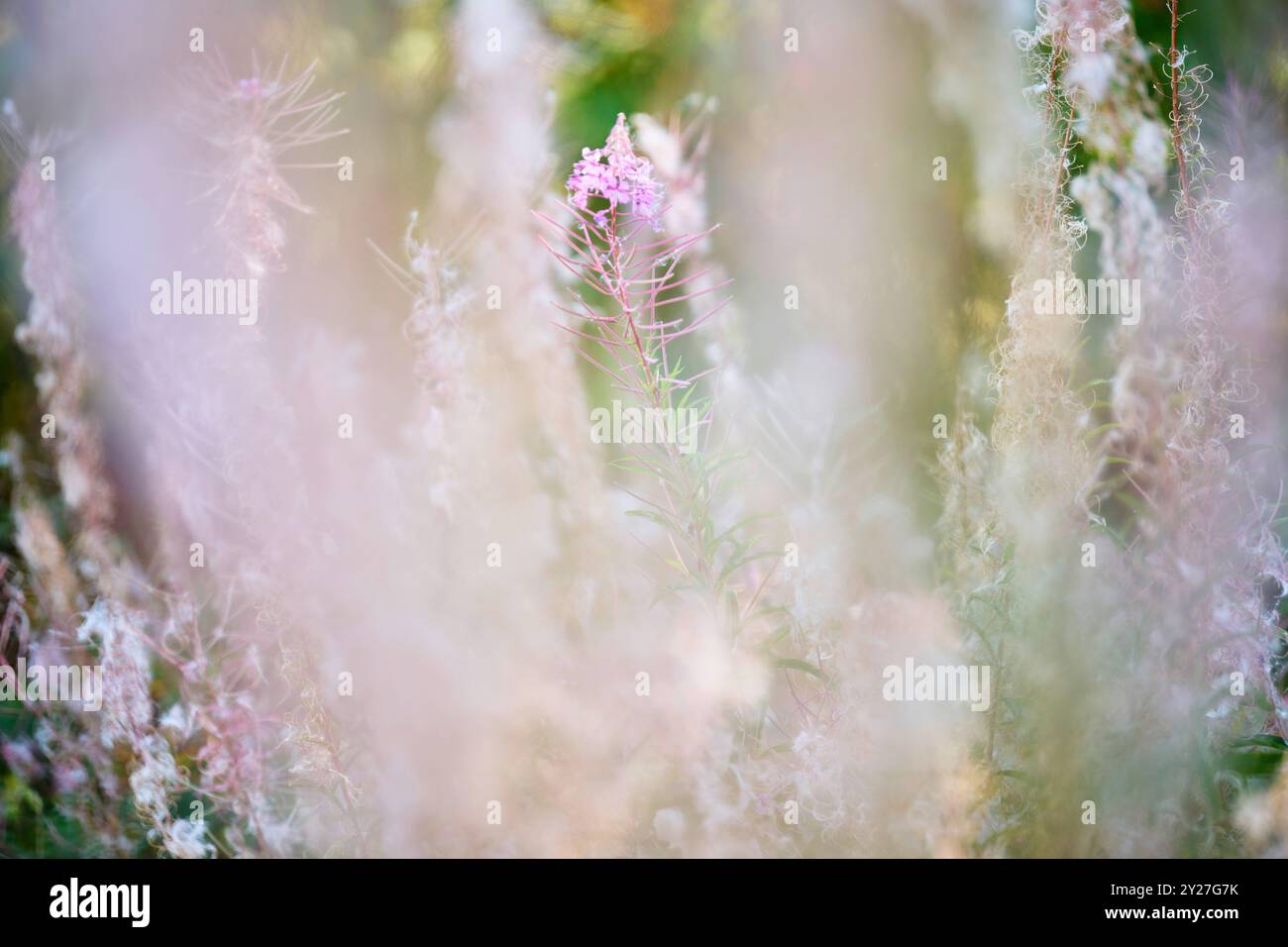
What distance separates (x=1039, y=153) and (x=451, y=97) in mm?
1161

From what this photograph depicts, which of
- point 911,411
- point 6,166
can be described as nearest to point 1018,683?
point 911,411

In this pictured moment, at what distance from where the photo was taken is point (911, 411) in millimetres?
1753

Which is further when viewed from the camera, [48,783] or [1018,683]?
[48,783]

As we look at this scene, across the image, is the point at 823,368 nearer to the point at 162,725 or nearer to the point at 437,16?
the point at 437,16

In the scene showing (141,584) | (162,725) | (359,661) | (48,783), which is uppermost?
(141,584)

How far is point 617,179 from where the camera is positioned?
1.65 metres

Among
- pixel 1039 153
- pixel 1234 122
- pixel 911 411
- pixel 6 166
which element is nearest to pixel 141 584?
pixel 6 166

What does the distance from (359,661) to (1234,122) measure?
203 cm

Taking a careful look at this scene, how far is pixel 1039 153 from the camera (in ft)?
5.62

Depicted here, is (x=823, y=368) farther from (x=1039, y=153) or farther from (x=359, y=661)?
(x=359, y=661)

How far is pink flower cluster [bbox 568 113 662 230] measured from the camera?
1649 millimetres

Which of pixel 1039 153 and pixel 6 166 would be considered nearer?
pixel 1039 153

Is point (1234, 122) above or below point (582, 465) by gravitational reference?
above

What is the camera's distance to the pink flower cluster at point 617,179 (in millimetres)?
1649
